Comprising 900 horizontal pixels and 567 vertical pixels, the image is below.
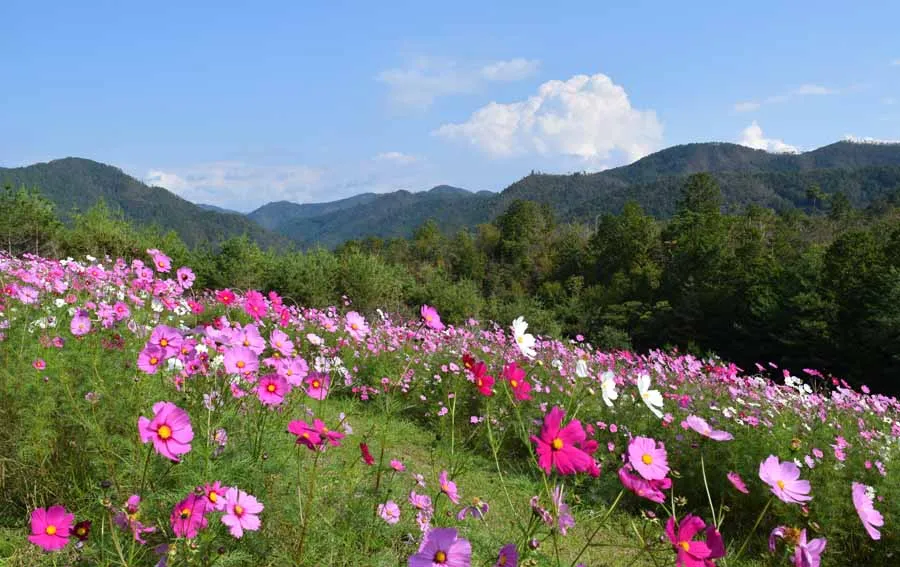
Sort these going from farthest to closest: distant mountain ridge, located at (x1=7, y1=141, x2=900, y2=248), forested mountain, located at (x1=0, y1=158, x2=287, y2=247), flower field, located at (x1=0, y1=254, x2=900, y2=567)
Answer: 1. forested mountain, located at (x1=0, y1=158, x2=287, y2=247)
2. distant mountain ridge, located at (x1=7, y1=141, x2=900, y2=248)
3. flower field, located at (x1=0, y1=254, x2=900, y2=567)

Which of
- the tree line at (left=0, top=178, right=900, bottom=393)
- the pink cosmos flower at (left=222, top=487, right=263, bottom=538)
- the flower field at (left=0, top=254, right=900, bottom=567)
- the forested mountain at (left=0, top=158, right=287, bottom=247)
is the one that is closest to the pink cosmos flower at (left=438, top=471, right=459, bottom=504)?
the flower field at (left=0, top=254, right=900, bottom=567)

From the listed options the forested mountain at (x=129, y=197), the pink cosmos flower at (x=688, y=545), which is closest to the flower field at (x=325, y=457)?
the pink cosmos flower at (x=688, y=545)

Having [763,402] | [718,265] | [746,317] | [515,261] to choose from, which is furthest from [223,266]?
[515,261]

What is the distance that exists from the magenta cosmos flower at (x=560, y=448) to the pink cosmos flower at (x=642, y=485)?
52mm

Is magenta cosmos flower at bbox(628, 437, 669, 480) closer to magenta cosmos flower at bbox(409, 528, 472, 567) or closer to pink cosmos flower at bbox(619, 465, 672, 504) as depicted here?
pink cosmos flower at bbox(619, 465, 672, 504)

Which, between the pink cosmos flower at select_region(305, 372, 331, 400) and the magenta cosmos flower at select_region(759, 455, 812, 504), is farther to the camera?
the pink cosmos flower at select_region(305, 372, 331, 400)

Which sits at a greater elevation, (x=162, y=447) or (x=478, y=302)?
(x=162, y=447)

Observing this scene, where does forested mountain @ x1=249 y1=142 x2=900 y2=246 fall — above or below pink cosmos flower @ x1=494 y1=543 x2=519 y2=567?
above

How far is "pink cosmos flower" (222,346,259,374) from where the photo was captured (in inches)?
45.1

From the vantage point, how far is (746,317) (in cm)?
2103

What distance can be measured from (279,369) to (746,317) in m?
23.0

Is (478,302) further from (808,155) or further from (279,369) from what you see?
(808,155)

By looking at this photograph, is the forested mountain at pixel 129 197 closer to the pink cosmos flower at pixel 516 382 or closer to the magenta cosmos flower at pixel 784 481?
the pink cosmos flower at pixel 516 382

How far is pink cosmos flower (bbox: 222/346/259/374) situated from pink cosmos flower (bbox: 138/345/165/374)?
7.1 inches
